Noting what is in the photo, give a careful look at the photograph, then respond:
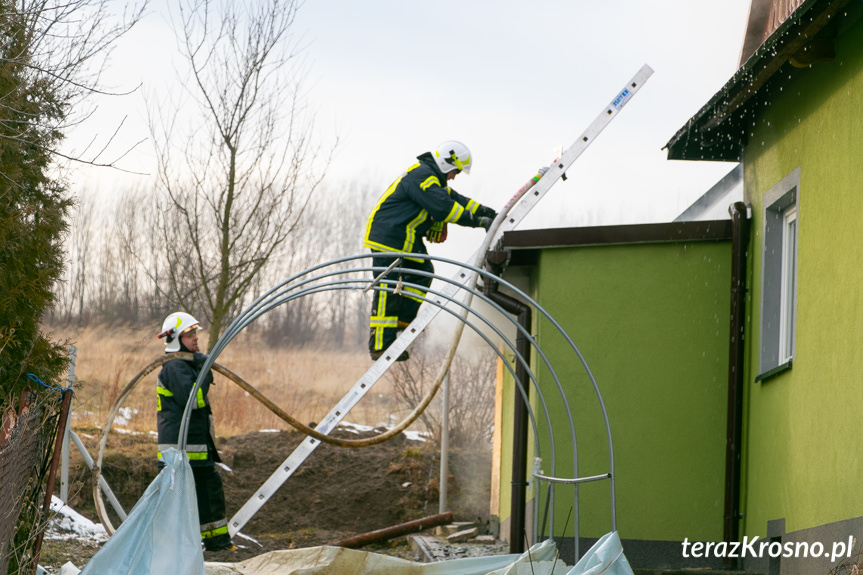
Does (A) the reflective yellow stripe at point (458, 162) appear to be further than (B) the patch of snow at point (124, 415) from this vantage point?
No

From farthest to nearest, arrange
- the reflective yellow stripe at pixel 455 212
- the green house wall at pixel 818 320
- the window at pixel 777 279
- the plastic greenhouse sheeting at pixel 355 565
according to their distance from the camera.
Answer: the reflective yellow stripe at pixel 455 212 < the window at pixel 777 279 < the plastic greenhouse sheeting at pixel 355 565 < the green house wall at pixel 818 320

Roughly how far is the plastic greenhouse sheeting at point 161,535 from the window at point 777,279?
4.29 meters

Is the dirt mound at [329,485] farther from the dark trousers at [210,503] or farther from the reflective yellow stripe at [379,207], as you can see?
the reflective yellow stripe at [379,207]

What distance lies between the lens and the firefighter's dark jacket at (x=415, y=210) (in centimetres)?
928

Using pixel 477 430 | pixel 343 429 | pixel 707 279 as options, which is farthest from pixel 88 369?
pixel 707 279

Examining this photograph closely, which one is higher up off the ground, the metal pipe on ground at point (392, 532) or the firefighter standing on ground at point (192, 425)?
the firefighter standing on ground at point (192, 425)

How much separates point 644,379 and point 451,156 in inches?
110

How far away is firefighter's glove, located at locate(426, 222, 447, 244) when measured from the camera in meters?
9.86

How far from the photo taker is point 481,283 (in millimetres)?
9742

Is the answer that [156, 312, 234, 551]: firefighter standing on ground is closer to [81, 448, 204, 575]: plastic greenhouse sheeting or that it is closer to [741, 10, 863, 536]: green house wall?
[81, 448, 204, 575]: plastic greenhouse sheeting

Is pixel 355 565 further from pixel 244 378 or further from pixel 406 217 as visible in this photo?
pixel 244 378

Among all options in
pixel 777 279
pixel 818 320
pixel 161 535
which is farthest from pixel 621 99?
pixel 161 535

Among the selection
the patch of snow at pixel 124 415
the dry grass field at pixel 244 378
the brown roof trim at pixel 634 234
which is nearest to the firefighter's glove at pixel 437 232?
the brown roof trim at pixel 634 234

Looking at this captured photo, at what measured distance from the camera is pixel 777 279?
308 inches
